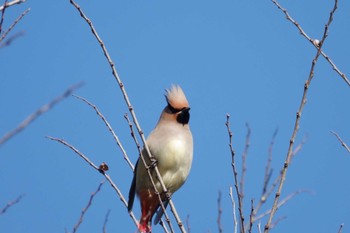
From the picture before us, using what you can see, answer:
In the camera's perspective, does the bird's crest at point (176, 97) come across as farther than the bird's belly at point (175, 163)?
Yes

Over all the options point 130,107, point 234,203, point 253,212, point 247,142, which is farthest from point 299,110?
point 130,107

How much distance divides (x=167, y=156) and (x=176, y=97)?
0.66 metres

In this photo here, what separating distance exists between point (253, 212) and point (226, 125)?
0.51 m

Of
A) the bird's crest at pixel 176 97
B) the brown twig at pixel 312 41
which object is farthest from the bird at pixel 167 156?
the brown twig at pixel 312 41

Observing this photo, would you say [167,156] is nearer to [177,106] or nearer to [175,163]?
[175,163]

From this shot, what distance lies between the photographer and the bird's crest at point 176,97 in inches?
202

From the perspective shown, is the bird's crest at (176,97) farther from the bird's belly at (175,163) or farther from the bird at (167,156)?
the bird's belly at (175,163)

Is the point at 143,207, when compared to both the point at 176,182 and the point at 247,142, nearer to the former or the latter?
the point at 176,182

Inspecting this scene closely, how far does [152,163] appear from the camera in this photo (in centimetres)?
446

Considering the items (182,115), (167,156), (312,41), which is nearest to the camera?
(312,41)

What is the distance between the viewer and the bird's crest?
16.9 ft

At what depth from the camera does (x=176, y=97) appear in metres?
5.17

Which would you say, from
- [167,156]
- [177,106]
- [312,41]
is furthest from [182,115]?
[312,41]

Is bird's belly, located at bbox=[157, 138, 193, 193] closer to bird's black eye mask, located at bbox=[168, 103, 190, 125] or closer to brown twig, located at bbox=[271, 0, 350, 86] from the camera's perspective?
bird's black eye mask, located at bbox=[168, 103, 190, 125]
